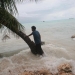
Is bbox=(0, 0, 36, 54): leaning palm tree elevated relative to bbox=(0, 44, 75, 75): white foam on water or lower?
elevated

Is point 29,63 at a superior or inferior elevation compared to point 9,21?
inferior

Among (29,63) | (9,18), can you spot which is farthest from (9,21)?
(29,63)

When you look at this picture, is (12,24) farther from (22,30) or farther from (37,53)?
(37,53)

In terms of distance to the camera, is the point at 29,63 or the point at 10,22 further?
the point at 29,63

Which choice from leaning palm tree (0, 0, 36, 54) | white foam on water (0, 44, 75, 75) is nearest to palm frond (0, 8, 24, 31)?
leaning palm tree (0, 0, 36, 54)

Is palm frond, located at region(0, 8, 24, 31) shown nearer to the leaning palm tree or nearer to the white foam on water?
the leaning palm tree

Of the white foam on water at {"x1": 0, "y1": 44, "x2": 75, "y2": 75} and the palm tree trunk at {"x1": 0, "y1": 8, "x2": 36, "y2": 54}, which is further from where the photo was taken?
the palm tree trunk at {"x1": 0, "y1": 8, "x2": 36, "y2": 54}

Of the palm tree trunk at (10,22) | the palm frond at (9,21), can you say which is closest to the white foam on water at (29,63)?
the palm tree trunk at (10,22)

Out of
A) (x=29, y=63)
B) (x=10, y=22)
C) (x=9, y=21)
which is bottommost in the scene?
(x=29, y=63)

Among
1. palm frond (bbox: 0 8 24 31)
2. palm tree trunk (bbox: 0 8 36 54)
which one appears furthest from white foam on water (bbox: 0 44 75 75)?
palm frond (bbox: 0 8 24 31)

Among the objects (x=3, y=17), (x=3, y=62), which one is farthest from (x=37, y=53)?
(x=3, y=17)

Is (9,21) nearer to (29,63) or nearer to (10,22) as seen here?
(10,22)

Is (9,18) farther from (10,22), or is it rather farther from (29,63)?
(29,63)

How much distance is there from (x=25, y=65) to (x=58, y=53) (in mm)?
3143
